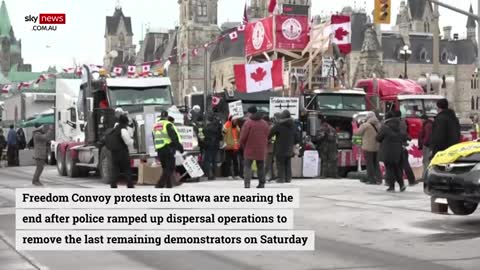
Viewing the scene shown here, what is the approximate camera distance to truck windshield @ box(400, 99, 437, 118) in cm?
2645

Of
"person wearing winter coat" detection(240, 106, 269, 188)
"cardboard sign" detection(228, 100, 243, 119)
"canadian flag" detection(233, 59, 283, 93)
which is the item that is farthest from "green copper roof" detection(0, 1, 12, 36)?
"person wearing winter coat" detection(240, 106, 269, 188)

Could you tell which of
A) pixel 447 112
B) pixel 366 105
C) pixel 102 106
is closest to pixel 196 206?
pixel 447 112

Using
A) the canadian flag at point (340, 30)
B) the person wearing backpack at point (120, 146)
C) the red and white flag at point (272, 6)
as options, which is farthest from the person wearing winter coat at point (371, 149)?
the red and white flag at point (272, 6)

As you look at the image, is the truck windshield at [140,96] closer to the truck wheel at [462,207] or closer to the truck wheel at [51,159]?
the truck wheel at [462,207]

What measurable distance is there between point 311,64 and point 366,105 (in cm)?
308

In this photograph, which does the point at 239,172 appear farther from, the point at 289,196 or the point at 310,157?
the point at 289,196

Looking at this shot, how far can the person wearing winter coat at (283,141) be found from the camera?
20.1 m

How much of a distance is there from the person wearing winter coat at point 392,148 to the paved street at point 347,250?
89.5 inches

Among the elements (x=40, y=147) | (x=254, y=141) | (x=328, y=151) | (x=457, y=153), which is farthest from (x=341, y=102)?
(x=457, y=153)

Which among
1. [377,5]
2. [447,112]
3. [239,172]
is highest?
[377,5]

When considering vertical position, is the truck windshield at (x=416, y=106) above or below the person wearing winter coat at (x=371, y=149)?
above

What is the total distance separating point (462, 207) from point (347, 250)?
3.67m

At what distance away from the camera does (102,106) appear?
24.2 metres

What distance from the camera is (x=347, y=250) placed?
9883 mm
